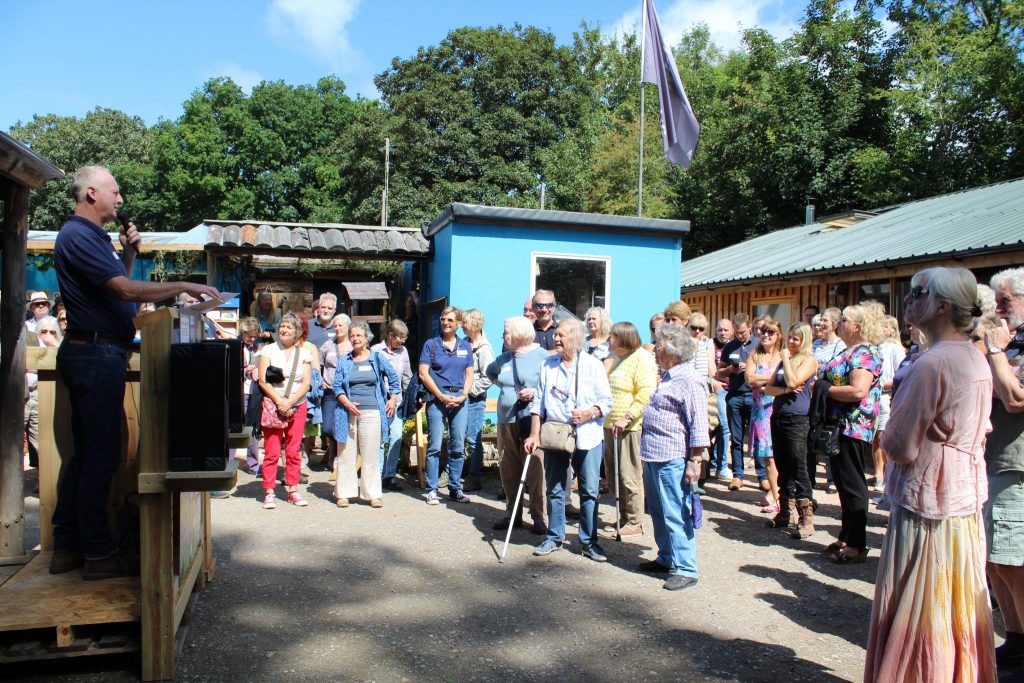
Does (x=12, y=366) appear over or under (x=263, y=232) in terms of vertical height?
under

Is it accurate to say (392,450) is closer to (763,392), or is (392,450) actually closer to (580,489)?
(580,489)

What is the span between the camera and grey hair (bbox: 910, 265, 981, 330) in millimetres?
3037

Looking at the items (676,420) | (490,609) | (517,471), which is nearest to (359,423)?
(517,471)

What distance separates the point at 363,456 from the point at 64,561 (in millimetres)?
3488

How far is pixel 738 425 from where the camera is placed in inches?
346

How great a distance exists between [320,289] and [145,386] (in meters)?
23.0

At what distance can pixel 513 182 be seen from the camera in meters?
29.6

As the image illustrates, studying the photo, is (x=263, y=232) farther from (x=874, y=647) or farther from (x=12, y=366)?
(x=874, y=647)

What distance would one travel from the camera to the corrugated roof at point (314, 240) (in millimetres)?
11828

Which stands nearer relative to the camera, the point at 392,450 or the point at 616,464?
the point at 616,464

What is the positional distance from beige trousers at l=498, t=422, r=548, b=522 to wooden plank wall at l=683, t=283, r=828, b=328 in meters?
10.3

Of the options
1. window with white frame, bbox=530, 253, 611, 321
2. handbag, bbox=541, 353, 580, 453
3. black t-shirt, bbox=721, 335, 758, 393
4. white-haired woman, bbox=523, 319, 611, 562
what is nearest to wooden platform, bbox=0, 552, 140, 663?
handbag, bbox=541, 353, 580, 453

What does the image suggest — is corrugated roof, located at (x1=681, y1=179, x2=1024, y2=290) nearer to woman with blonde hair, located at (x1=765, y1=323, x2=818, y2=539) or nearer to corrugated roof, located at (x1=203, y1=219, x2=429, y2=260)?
woman with blonde hair, located at (x1=765, y1=323, x2=818, y2=539)

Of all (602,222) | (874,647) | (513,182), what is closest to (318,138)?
(513,182)
